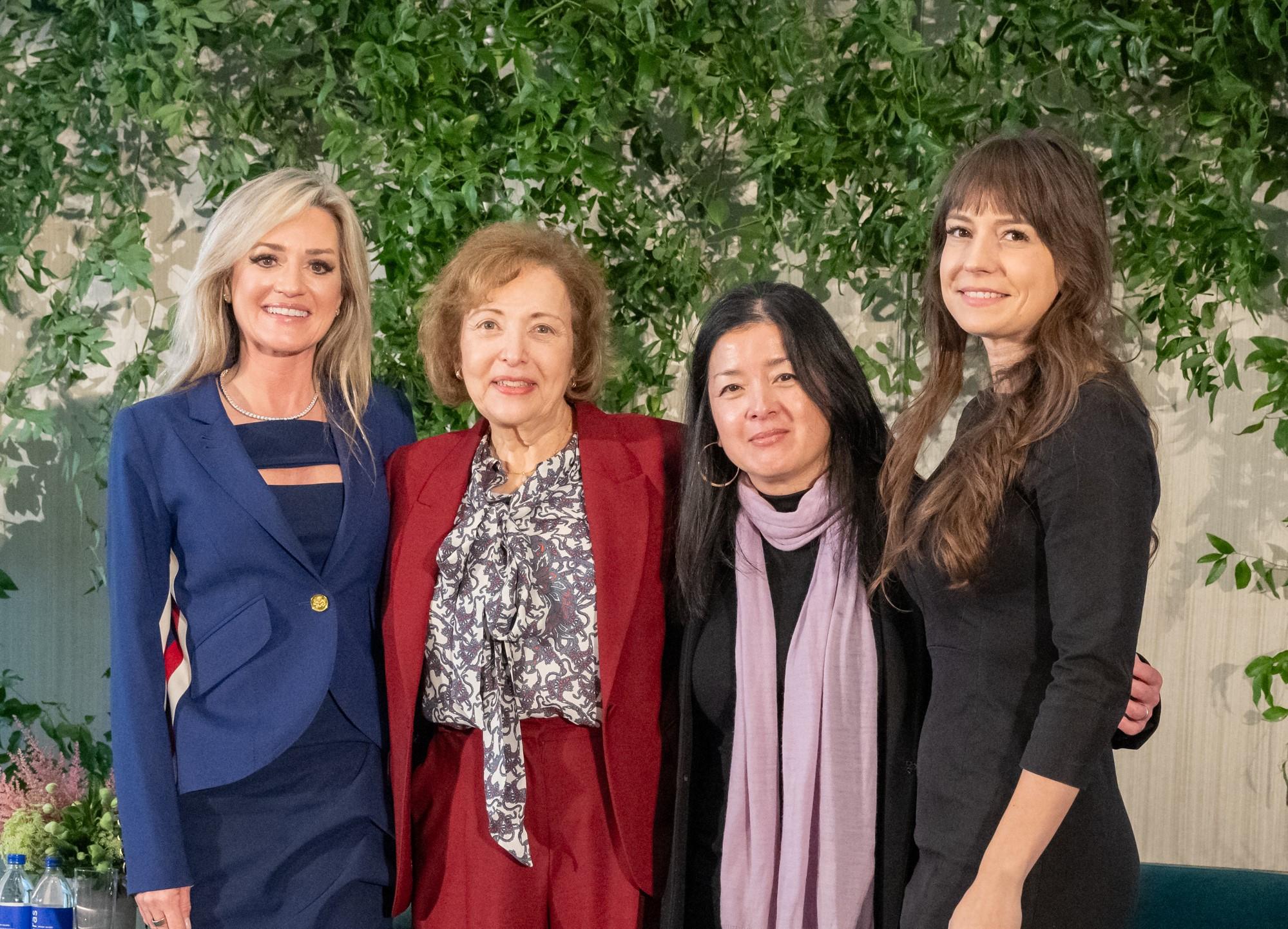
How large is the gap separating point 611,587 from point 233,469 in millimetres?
618

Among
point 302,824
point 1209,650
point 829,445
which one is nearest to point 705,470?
point 829,445

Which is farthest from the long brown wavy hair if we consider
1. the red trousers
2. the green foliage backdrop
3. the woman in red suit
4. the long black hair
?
the green foliage backdrop

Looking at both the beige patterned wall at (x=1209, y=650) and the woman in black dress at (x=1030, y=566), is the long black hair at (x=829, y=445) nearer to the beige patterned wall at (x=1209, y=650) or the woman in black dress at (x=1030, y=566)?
the woman in black dress at (x=1030, y=566)

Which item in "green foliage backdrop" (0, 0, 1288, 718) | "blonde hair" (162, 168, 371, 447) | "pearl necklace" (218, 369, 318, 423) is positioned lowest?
"pearl necklace" (218, 369, 318, 423)

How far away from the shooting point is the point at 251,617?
1.98 meters

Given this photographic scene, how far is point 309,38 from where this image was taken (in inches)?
114

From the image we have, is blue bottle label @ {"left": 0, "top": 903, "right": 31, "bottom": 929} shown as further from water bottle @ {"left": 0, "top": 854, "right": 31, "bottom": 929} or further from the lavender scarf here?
the lavender scarf

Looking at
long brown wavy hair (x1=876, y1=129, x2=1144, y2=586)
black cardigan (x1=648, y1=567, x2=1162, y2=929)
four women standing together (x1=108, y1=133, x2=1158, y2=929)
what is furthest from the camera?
black cardigan (x1=648, y1=567, x2=1162, y2=929)

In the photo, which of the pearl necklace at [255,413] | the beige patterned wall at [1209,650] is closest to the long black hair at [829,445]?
the pearl necklace at [255,413]

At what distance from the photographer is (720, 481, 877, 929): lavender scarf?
180cm

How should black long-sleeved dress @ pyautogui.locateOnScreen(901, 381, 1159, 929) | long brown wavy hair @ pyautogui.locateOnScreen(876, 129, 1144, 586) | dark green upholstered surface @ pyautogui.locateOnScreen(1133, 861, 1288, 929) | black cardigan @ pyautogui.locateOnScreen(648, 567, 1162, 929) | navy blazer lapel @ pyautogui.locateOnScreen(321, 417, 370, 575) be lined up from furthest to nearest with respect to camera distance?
dark green upholstered surface @ pyautogui.locateOnScreen(1133, 861, 1288, 929) < navy blazer lapel @ pyautogui.locateOnScreen(321, 417, 370, 575) < black cardigan @ pyautogui.locateOnScreen(648, 567, 1162, 929) < long brown wavy hair @ pyautogui.locateOnScreen(876, 129, 1144, 586) < black long-sleeved dress @ pyautogui.locateOnScreen(901, 381, 1159, 929)

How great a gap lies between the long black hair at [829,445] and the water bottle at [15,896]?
4.82ft

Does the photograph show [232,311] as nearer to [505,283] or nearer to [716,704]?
[505,283]

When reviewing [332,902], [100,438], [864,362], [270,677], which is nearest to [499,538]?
[270,677]
